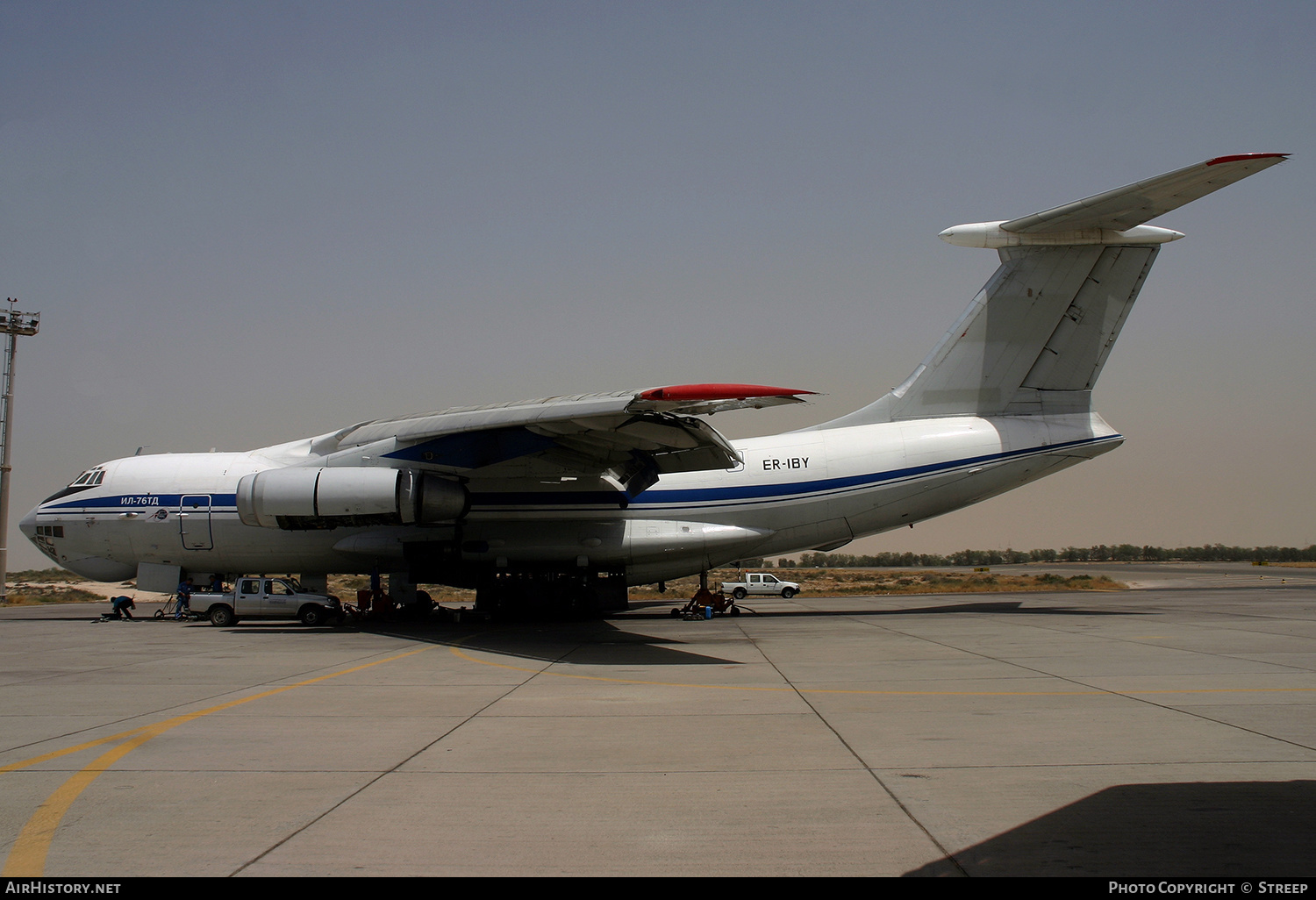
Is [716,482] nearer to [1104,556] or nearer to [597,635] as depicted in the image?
[597,635]

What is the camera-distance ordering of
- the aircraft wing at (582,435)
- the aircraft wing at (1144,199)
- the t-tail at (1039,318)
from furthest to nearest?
the t-tail at (1039,318), the aircraft wing at (1144,199), the aircraft wing at (582,435)

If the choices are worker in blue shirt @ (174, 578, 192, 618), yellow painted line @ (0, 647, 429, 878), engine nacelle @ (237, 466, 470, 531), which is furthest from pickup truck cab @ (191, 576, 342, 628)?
yellow painted line @ (0, 647, 429, 878)

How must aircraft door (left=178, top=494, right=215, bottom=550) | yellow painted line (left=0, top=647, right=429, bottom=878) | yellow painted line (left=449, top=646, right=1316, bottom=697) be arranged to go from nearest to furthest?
1. yellow painted line (left=0, top=647, right=429, bottom=878)
2. yellow painted line (left=449, top=646, right=1316, bottom=697)
3. aircraft door (left=178, top=494, right=215, bottom=550)

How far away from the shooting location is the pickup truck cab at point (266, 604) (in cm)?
1723

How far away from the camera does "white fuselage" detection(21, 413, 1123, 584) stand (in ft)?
56.1

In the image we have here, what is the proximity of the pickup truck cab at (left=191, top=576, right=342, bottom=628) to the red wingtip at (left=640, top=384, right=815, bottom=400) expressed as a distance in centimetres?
1075

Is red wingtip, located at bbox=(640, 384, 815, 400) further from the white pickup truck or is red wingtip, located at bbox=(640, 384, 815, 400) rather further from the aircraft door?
the white pickup truck

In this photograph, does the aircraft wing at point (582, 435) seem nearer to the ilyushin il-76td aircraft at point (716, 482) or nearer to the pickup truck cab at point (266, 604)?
the ilyushin il-76td aircraft at point (716, 482)

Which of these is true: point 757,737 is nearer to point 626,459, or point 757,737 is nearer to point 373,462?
point 626,459

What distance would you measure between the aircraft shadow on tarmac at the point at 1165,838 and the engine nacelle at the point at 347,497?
1170 cm

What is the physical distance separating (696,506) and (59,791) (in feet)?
43.8

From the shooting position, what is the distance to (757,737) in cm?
615

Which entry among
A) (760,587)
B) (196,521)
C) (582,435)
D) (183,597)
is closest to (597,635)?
(582,435)

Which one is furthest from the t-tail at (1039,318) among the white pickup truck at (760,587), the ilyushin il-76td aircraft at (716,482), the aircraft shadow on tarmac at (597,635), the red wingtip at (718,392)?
the white pickup truck at (760,587)
